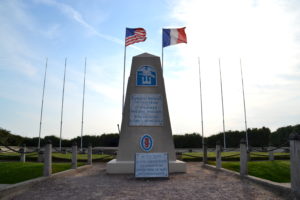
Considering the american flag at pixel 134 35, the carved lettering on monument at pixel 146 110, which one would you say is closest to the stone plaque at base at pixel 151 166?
the carved lettering on monument at pixel 146 110

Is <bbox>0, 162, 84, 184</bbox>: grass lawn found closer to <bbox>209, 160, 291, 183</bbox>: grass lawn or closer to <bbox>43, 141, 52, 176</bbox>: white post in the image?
<bbox>43, 141, 52, 176</bbox>: white post

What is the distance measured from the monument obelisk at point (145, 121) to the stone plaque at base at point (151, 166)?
6.57ft

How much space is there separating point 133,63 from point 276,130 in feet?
133

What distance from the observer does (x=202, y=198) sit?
19.0 ft

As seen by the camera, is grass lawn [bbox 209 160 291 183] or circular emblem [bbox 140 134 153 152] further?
circular emblem [bbox 140 134 153 152]

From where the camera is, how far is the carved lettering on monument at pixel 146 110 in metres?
11.5

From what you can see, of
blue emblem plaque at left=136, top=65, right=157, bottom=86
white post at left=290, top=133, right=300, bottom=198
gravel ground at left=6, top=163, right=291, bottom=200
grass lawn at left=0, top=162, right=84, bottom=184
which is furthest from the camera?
blue emblem plaque at left=136, top=65, right=157, bottom=86

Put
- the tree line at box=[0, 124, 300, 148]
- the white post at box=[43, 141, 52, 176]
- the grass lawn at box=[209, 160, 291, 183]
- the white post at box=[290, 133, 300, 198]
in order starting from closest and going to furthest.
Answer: the white post at box=[290, 133, 300, 198], the white post at box=[43, 141, 52, 176], the grass lawn at box=[209, 160, 291, 183], the tree line at box=[0, 124, 300, 148]

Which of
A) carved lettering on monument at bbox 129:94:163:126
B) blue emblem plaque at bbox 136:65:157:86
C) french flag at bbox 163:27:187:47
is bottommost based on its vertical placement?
carved lettering on monument at bbox 129:94:163:126

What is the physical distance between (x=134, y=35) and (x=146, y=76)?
616 centimetres

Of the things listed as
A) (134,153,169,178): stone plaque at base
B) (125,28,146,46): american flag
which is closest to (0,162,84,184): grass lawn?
(134,153,169,178): stone plaque at base

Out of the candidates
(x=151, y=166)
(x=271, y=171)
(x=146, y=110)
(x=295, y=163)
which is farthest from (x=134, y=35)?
(x=295, y=163)

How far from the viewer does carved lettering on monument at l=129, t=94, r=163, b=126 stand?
11.5 meters

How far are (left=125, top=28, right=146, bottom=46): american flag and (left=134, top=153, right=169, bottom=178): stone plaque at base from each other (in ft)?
33.1
